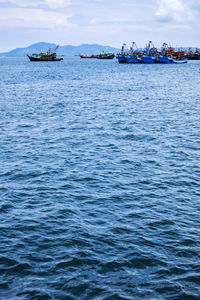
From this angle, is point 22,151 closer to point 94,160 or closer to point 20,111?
point 94,160

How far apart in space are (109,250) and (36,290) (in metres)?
4.04

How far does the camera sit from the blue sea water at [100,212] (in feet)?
42.4

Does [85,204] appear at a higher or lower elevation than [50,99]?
lower

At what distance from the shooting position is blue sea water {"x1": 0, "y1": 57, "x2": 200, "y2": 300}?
42.4ft

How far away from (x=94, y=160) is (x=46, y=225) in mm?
10990

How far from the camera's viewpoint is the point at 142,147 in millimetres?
31125

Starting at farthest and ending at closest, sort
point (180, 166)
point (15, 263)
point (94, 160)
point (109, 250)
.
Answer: point (94, 160) < point (180, 166) < point (109, 250) < point (15, 263)

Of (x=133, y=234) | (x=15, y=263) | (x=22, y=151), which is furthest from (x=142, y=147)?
(x=15, y=263)

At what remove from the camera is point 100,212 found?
61.9 feet

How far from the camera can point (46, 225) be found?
17328mm

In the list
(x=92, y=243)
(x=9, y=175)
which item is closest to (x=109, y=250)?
Answer: (x=92, y=243)

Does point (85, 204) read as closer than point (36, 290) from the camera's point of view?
No

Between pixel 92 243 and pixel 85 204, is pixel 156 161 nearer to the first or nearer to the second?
pixel 85 204

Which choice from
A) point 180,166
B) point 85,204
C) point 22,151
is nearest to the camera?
point 85,204
